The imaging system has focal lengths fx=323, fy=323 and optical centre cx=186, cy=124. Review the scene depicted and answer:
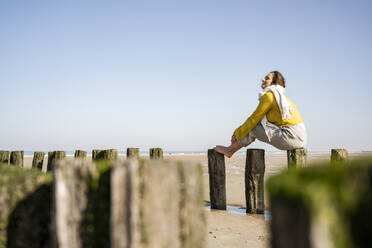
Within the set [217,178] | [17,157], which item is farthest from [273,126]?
[17,157]

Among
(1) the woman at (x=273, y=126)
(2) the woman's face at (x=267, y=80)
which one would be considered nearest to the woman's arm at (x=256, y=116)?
(1) the woman at (x=273, y=126)

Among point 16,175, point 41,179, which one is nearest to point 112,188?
point 41,179

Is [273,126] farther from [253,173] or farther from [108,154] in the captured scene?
[108,154]

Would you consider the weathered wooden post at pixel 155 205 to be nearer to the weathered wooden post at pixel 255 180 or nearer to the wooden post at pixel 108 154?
the weathered wooden post at pixel 255 180

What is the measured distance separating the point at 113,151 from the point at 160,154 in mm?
899

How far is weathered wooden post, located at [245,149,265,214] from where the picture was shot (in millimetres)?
4980

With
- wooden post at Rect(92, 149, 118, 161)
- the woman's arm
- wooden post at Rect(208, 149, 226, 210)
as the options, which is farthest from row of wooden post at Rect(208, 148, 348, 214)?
wooden post at Rect(92, 149, 118, 161)

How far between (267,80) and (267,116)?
2.34ft

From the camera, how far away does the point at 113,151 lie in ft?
17.6

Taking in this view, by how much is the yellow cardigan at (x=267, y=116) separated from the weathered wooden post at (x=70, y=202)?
3967 mm

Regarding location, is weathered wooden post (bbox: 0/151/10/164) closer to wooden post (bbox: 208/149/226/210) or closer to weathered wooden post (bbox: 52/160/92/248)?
wooden post (bbox: 208/149/226/210)

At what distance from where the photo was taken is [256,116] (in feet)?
16.8

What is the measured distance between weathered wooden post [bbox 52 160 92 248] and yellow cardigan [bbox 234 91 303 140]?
13.0 ft

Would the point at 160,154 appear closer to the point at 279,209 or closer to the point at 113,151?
the point at 113,151
